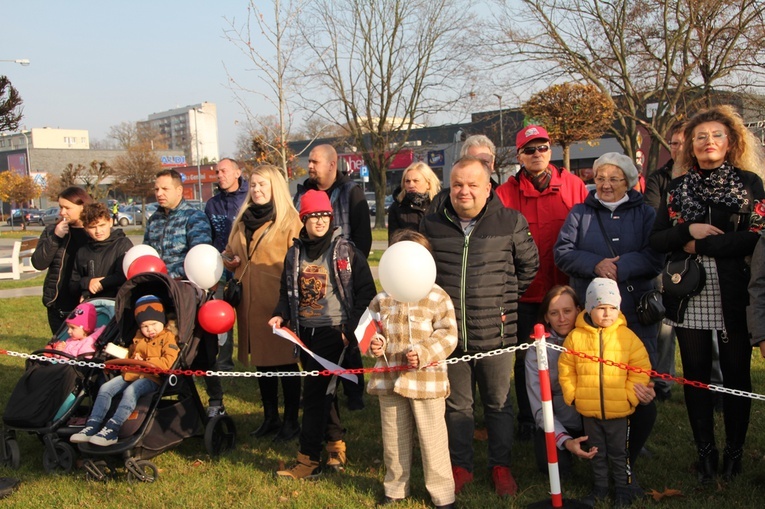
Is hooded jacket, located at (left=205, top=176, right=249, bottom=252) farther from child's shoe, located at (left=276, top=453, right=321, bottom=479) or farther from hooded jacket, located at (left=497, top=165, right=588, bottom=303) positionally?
hooded jacket, located at (left=497, top=165, right=588, bottom=303)

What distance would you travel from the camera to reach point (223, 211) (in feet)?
21.5

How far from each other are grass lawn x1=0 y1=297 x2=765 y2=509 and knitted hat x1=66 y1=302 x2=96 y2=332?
1.04 m

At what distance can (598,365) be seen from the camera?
3.63m

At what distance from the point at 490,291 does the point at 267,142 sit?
881 cm

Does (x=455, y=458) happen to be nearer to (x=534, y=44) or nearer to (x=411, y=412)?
(x=411, y=412)

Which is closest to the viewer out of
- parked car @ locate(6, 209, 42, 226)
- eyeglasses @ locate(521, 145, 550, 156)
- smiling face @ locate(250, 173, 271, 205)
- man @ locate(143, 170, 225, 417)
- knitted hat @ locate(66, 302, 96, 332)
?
eyeglasses @ locate(521, 145, 550, 156)

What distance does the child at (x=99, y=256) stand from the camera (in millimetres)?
5477

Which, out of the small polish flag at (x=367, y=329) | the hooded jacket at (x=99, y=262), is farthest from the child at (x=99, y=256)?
the small polish flag at (x=367, y=329)

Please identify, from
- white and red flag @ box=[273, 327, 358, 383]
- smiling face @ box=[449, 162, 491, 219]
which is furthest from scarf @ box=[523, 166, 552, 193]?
white and red flag @ box=[273, 327, 358, 383]

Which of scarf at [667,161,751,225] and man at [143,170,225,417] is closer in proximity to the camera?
scarf at [667,161,751,225]

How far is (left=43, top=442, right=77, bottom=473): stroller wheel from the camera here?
4.43 meters

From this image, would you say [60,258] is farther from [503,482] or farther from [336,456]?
[503,482]

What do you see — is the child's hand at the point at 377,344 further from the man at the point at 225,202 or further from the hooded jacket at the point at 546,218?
the man at the point at 225,202

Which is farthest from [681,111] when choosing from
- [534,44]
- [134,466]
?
[134,466]
